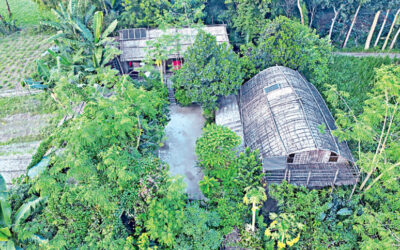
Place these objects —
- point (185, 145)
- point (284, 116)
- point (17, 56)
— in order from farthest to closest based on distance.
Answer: point (17, 56), point (185, 145), point (284, 116)

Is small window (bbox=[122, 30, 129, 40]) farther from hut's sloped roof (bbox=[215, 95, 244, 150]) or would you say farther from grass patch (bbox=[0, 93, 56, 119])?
hut's sloped roof (bbox=[215, 95, 244, 150])

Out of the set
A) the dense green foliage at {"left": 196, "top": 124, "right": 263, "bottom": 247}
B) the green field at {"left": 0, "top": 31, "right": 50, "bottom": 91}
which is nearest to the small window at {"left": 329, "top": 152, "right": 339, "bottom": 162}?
the dense green foliage at {"left": 196, "top": 124, "right": 263, "bottom": 247}

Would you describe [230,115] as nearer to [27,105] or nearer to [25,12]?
[27,105]

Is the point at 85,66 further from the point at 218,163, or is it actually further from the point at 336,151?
the point at 336,151

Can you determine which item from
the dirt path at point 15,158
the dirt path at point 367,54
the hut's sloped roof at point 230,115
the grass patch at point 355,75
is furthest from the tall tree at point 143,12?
the dirt path at point 367,54

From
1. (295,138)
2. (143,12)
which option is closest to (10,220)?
(295,138)
